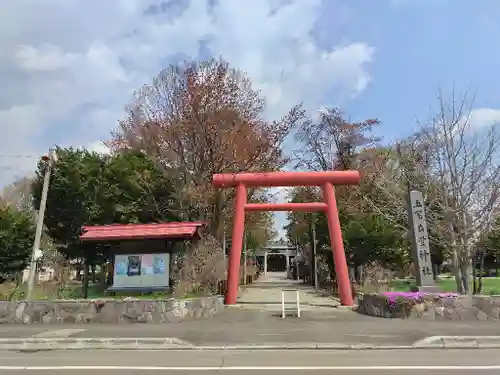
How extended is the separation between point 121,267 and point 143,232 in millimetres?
1679

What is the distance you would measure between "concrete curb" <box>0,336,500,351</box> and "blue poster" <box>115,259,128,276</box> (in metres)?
7.12

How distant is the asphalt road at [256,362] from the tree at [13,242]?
22.6 m

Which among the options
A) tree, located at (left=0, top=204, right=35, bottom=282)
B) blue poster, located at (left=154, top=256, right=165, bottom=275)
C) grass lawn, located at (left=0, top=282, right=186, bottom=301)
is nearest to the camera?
grass lawn, located at (left=0, top=282, right=186, bottom=301)

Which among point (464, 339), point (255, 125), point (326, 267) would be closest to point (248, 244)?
point (326, 267)

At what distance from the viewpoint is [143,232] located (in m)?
20.4

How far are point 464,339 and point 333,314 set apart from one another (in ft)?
22.8

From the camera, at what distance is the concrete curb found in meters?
11.5

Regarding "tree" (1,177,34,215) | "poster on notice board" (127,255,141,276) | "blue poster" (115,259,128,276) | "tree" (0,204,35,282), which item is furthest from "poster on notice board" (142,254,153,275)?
"tree" (1,177,34,215)

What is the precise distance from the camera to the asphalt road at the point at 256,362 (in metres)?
8.73

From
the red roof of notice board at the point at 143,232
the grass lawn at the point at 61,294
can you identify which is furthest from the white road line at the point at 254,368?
the red roof of notice board at the point at 143,232

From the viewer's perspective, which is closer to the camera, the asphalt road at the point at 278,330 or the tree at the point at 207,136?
the asphalt road at the point at 278,330

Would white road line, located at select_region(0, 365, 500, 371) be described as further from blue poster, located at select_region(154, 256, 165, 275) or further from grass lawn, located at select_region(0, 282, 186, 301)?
blue poster, located at select_region(154, 256, 165, 275)

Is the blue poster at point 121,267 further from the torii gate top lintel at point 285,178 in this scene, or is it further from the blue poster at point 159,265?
the torii gate top lintel at point 285,178

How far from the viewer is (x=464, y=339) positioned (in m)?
11.9
